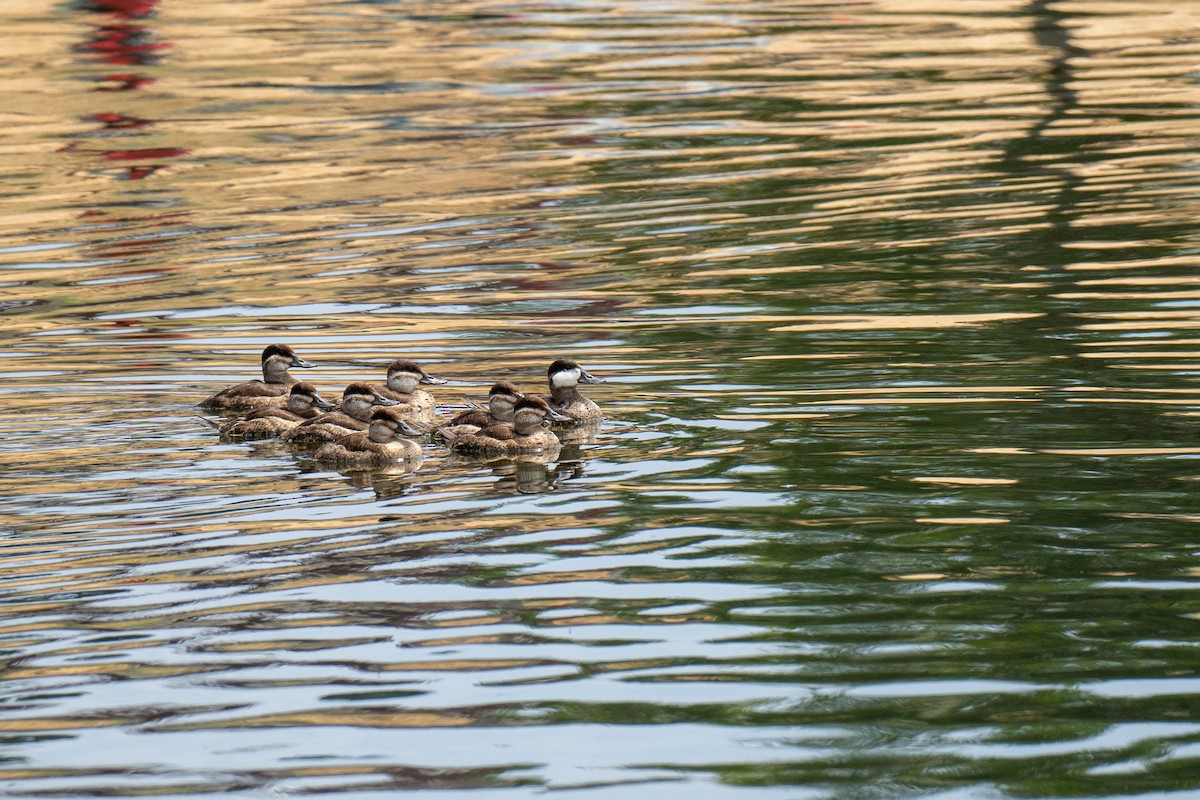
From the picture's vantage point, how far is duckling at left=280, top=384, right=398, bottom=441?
33.2 feet

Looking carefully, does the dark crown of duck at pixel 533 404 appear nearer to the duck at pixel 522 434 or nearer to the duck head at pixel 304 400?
the duck at pixel 522 434

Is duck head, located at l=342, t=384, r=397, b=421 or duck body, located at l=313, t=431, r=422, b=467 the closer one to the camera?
duck body, located at l=313, t=431, r=422, b=467

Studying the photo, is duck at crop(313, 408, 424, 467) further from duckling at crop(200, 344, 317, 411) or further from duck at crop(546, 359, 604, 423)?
duck at crop(546, 359, 604, 423)

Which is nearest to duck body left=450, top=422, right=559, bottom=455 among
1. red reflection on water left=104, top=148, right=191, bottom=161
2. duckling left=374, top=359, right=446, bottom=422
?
duckling left=374, top=359, right=446, bottom=422

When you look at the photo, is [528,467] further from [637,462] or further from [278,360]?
[278,360]

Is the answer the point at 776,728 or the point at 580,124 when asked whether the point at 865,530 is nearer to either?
the point at 776,728

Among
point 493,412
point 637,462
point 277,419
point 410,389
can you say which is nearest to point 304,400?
point 277,419

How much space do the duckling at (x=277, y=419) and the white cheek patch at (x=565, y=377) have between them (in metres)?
1.23

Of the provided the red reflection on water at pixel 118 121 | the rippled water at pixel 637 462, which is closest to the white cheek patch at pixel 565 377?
the rippled water at pixel 637 462

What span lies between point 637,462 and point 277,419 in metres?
2.00

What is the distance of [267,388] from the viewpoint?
1076 centimetres

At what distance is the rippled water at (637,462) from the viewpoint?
6441mm

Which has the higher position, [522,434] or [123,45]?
[123,45]

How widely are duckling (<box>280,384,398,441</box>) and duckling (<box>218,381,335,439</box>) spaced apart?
0.23ft
